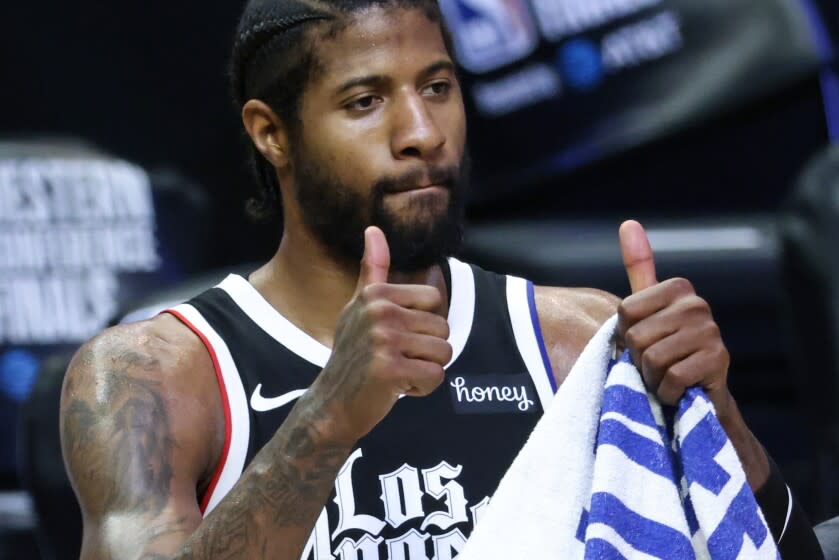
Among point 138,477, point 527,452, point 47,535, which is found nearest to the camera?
point 527,452

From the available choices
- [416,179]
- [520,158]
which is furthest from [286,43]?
[520,158]

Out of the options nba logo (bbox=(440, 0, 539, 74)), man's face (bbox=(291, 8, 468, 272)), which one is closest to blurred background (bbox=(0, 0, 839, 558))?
nba logo (bbox=(440, 0, 539, 74))

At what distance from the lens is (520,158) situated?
3348 mm

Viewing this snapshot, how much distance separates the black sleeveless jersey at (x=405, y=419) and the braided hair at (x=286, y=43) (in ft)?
0.72

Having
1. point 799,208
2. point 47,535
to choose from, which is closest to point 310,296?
point 47,535

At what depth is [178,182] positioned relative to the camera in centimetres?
334

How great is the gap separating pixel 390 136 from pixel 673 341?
0.43m

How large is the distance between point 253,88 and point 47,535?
99 cm

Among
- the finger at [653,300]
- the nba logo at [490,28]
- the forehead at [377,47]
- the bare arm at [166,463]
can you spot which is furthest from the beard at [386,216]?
the nba logo at [490,28]

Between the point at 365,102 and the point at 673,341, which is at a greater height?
the point at 365,102

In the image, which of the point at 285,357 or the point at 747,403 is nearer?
the point at 285,357

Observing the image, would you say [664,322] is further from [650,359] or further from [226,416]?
[226,416]

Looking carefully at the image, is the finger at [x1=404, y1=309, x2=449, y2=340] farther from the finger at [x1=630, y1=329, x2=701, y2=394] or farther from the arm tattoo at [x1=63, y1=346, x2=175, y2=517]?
the arm tattoo at [x1=63, y1=346, x2=175, y2=517]

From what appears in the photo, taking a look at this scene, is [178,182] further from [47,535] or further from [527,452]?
[527,452]
